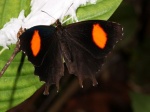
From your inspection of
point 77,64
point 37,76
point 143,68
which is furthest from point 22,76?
point 143,68

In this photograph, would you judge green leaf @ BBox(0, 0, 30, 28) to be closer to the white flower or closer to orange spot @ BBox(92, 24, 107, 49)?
the white flower

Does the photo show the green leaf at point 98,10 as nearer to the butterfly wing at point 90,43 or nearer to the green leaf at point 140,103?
the butterfly wing at point 90,43

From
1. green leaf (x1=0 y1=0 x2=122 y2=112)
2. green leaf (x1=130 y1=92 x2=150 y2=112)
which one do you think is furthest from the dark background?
green leaf (x1=0 y1=0 x2=122 y2=112)

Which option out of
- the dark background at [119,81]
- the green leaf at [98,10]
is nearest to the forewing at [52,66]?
the green leaf at [98,10]

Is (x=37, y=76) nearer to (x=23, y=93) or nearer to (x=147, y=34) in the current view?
(x=23, y=93)

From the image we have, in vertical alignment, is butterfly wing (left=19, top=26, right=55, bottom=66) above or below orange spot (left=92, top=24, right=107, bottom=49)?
above
